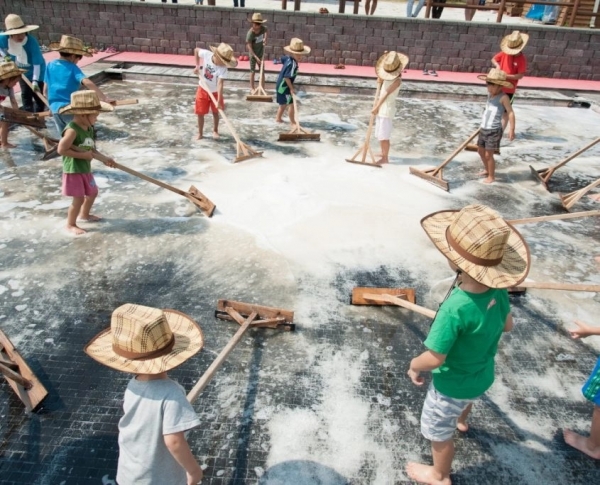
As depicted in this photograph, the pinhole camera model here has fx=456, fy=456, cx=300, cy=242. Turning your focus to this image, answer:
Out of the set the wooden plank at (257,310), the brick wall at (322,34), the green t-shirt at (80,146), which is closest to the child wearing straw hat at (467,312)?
the wooden plank at (257,310)

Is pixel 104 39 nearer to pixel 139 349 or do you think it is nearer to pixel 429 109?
pixel 429 109

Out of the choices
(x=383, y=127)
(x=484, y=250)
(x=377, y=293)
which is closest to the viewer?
(x=484, y=250)

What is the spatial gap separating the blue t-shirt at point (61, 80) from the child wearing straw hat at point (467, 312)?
495 centimetres

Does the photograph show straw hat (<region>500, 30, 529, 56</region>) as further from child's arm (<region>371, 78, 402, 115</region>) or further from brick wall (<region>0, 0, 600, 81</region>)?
brick wall (<region>0, 0, 600, 81</region>)

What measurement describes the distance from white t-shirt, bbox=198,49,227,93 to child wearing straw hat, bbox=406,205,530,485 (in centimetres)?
535

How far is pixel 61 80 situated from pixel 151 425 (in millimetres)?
5094

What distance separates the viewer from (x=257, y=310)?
3.71 metres

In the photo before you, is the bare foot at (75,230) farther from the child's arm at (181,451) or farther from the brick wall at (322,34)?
the brick wall at (322,34)

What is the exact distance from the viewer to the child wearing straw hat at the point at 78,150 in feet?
14.0

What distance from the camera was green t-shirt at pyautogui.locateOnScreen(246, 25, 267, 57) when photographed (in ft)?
31.5

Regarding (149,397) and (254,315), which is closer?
(149,397)

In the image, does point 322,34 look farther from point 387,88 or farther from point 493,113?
point 493,113

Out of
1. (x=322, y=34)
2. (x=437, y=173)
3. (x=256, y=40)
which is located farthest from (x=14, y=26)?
(x=322, y=34)

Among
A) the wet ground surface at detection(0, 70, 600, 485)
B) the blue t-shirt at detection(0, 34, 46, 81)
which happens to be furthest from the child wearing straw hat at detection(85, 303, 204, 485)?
the blue t-shirt at detection(0, 34, 46, 81)
